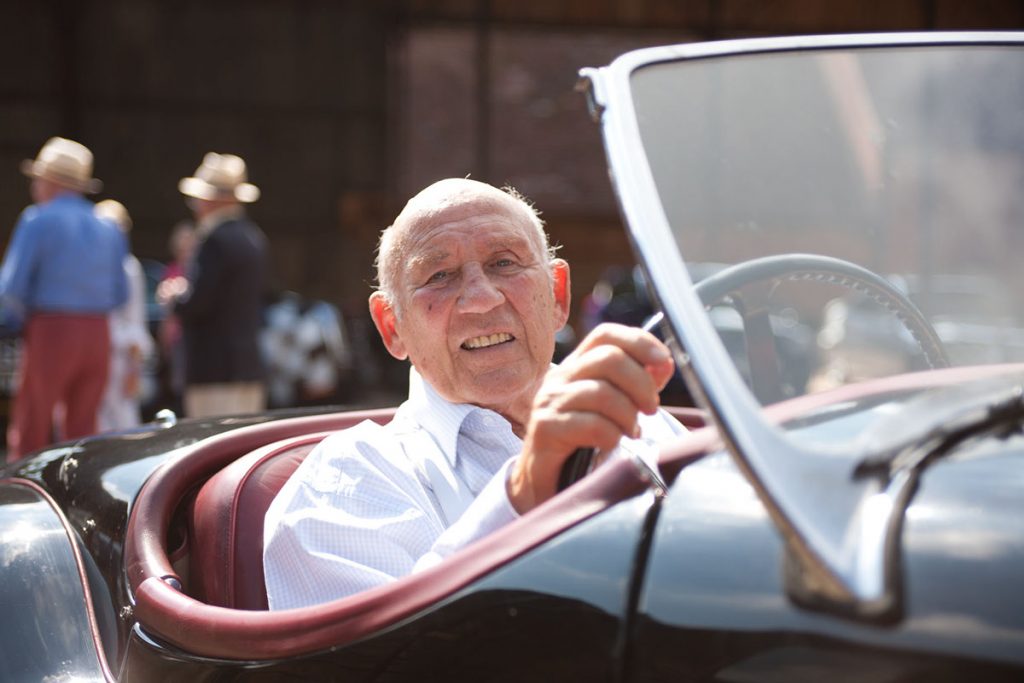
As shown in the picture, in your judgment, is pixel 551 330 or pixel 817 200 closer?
pixel 817 200

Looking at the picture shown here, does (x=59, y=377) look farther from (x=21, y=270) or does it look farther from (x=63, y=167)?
(x=63, y=167)

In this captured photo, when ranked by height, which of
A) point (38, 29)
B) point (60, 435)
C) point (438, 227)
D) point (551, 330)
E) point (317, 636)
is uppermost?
point (38, 29)

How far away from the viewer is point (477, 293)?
1970 millimetres

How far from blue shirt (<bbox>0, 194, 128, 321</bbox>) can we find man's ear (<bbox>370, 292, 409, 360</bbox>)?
13.1 feet

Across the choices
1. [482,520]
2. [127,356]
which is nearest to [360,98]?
[127,356]

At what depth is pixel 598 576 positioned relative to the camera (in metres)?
1.12

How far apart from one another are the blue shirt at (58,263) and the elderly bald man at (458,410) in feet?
13.1

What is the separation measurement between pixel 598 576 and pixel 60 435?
5.39m

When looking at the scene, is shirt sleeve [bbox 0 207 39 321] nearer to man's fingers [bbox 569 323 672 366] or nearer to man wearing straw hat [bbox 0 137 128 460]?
man wearing straw hat [bbox 0 137 128 460]

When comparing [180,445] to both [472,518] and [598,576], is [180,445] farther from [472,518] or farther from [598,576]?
[598,576]

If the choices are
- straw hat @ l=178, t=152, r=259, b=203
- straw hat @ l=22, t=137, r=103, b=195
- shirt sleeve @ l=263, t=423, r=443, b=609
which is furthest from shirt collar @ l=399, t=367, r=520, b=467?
straw hat @ l=22, t=137, r=103, b=195

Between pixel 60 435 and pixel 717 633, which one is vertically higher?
pixel 717 633

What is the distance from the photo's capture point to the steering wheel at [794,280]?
1663 mm

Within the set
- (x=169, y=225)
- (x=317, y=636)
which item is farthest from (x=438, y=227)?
A: (x=169, y=225)
